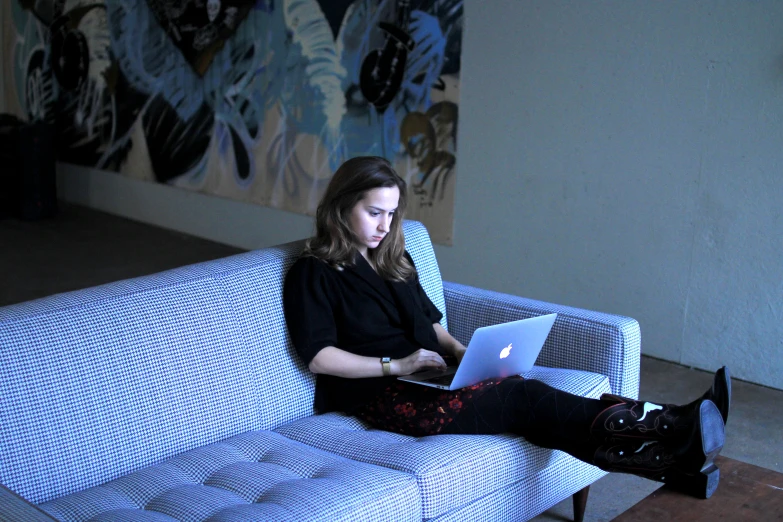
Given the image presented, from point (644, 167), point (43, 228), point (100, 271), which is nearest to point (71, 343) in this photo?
point (644, 167)

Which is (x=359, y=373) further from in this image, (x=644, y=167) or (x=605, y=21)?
(x=605, y=21)

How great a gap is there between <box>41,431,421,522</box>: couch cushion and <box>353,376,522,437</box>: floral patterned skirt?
0.24 m

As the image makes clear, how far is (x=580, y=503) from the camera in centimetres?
268

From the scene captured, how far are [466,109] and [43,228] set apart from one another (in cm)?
358

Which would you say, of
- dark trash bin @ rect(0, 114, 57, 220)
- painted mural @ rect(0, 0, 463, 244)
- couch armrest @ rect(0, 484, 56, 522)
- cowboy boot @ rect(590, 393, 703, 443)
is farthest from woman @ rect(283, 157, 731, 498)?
dark trash bin @ rect(0, 114, 57, 220)

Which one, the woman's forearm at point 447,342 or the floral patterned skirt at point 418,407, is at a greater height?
the woman's forearm at point 447,342

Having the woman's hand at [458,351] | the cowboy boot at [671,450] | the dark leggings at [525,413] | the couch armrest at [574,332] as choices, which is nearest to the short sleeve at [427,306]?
the woman's hand at [458,351]

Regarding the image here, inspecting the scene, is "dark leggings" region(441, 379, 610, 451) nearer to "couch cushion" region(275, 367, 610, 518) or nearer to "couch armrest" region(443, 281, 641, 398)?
"couch cushion" region(275, 367, 610, 518)

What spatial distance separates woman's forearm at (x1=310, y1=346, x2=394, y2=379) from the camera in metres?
2.43

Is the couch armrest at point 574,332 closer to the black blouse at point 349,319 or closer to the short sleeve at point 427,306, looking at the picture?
the short sleeve at point 427,306

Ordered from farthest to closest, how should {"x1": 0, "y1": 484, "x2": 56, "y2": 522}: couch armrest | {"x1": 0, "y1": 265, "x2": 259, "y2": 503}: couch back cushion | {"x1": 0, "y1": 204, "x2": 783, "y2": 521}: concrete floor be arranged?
1. {"x1": 0, "y1": 204, "x2": 783, "y2": 521}: concrete floor
2. {"x1": 0, "y1": 265, "x2": 259, "y2": 503}: couch back cushion
3. {"x1": 0, "y1": 484, "x2": 56, "y2": 522}: couch armrest

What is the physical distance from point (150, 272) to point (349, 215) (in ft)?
10.9

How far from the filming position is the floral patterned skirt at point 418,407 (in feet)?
7.71

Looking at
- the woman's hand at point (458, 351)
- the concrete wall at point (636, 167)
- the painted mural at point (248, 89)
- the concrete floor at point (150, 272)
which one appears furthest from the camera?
the painted mural at point (248, 89)
